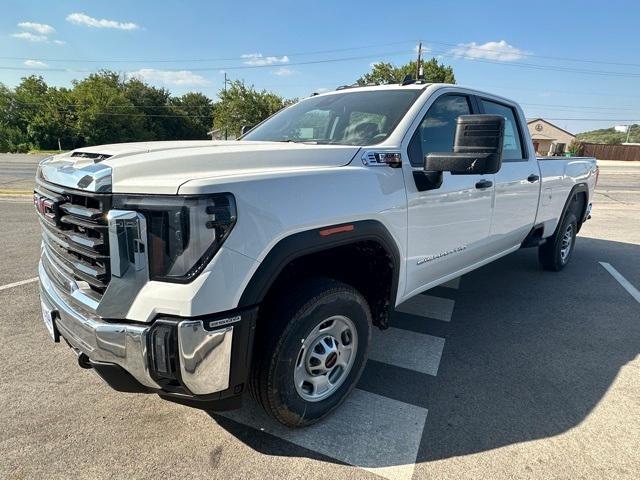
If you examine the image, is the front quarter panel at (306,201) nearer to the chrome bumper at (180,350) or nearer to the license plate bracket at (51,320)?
the chrome bumper at (180,350)

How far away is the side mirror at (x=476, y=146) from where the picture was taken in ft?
7.97

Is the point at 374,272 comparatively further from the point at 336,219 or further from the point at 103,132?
the point at 103,132

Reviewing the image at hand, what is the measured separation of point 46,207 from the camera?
2297 millimetres


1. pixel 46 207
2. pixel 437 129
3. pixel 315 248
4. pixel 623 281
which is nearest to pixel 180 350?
pixel 315 248

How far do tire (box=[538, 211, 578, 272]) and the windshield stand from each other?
133 inches

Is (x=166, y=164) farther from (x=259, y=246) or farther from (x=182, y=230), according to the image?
(x=259, y=246)

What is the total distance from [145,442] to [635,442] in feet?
8.84

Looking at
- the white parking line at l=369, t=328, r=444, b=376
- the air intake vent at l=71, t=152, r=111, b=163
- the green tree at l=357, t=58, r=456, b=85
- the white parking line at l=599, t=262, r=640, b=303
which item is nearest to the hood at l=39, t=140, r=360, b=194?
the air intake vent at l=71, t=152, r=111, b=163

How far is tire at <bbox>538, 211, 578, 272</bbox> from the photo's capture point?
17.8ft

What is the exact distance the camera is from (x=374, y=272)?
2.79 meters

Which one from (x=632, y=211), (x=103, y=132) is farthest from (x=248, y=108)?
(x=632, y=211)

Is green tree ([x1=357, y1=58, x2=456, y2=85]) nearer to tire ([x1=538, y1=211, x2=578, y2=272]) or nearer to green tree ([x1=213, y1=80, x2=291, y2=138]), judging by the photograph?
green tree ([x1=213, y1=80, x2=291, y2=138])

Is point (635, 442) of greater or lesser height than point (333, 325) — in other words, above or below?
below

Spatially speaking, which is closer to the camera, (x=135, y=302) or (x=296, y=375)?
(x=135, y=302)
